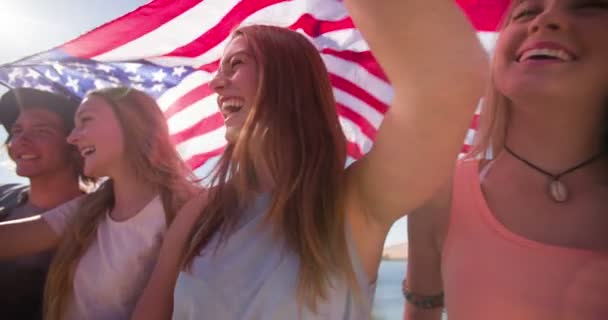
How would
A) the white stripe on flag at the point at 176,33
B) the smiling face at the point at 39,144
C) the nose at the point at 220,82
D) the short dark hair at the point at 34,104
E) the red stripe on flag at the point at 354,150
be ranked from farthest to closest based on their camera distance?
1. the red stripe on flag at the point at 354,150
2. the white stripe on flag at the point at 176,33
3. the short dark hair at the point at 34,104
4. the smiling face at the point at 39,144
5. the nose at the point at 220,82

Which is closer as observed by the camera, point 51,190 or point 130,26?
point 51,190

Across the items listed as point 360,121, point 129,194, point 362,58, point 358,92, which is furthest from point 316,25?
point 129,194

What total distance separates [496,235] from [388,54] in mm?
620

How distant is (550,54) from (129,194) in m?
1.70

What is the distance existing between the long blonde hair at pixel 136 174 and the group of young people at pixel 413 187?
0.13 metres

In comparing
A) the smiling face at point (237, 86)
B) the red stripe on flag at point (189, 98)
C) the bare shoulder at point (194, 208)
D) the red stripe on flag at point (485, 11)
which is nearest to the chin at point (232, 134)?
the smiling face at point (237, 86)

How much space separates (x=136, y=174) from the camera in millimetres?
2139

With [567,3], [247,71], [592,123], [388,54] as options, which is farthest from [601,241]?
[247,71]

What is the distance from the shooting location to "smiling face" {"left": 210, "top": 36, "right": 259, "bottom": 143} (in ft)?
5.08

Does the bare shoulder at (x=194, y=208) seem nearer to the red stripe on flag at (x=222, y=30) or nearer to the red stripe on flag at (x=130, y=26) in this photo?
the red stripe on flag at (x=222, y=30)

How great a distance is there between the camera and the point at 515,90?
1125 mm

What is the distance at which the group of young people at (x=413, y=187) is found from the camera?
0.89 meters

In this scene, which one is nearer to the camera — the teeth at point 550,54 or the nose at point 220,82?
the teeth at point 550,54

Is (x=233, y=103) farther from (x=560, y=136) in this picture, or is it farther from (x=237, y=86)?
(x=560, y=136)
